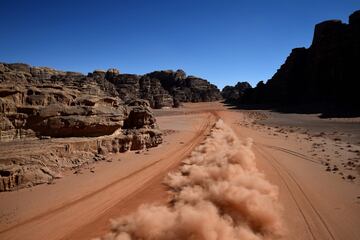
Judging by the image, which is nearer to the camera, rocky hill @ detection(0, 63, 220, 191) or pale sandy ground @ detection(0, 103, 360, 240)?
pale sandy ground @ detection(0, 103, 360, 240)

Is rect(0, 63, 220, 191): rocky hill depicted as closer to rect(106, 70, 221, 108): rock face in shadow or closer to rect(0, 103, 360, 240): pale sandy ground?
rect(0, 103, 360, 240): pale sandy ground

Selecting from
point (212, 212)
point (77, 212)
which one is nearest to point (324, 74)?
point (212, 212)

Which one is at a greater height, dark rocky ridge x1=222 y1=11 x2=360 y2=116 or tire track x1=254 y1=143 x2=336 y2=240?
dark rocky ridge x1=222 y1=11 x2=360 y2=116

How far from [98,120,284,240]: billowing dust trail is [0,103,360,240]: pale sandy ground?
1.60 feet

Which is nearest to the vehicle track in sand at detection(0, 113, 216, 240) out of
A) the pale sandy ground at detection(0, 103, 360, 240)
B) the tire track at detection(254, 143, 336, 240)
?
the pale sandy ground at detection(0, 103, 360, 240)

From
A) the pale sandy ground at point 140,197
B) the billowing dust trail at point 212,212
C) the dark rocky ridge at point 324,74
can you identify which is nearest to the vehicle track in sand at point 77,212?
the pale sandy ground at point 140,197

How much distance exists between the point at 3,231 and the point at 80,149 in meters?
5.42

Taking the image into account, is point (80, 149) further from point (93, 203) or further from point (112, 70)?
→ point (112, 70)

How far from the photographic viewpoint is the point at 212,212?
6.48m

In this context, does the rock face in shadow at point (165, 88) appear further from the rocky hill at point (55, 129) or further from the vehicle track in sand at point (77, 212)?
the vehicle track in sand at point (77, 212)

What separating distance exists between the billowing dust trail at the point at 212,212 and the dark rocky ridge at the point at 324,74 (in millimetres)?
35396

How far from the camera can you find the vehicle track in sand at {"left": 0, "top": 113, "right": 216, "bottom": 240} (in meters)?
6.13

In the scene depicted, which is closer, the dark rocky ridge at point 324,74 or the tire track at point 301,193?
the tire track at point 301,193

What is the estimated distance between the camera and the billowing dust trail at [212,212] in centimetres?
566
